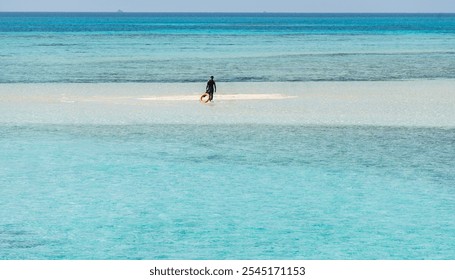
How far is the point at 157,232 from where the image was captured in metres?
14.6

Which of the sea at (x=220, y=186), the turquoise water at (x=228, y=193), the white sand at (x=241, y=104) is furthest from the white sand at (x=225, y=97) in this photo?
the turquoise water at (x=228, y=193)

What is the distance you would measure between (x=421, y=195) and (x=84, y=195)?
6625 mm

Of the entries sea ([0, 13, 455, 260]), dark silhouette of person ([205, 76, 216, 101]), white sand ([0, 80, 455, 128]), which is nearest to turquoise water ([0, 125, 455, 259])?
sea ([0, 13, 455, 260])

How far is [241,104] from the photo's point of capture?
32.2m

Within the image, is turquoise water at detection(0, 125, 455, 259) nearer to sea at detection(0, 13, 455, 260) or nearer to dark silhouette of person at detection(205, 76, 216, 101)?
sea at detection(0, 13, 455, 260)

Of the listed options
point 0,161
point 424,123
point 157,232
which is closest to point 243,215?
point 157,232

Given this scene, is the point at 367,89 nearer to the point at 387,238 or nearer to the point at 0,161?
the point at 0,161

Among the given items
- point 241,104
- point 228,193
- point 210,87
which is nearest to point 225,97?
point 241,104

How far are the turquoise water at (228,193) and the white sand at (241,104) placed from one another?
243 cm

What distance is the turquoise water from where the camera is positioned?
13891 millimetres

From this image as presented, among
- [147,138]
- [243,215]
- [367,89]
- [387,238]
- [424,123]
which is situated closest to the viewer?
[387,238]

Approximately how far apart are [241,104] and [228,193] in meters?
15.0

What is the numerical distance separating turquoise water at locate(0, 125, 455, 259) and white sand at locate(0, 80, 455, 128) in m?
2.43

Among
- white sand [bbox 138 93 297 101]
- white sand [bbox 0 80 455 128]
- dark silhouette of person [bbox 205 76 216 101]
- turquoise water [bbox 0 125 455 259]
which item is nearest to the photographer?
turquoise water [bbox 0 125 455 259]
